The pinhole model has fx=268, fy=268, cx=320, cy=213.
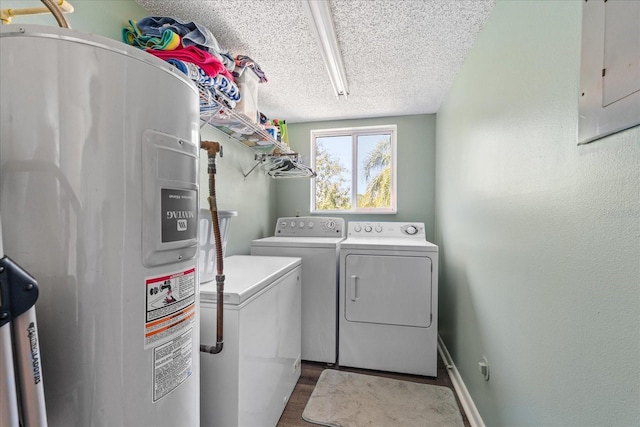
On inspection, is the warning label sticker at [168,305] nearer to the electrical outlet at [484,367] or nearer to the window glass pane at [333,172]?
the electrical outlet at [484,367]

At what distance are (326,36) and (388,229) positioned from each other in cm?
179

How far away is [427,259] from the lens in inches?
78.9

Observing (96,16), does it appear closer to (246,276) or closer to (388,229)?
(246,276)

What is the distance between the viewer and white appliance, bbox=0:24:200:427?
50cm

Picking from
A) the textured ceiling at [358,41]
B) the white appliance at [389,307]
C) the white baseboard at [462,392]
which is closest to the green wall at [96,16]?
the textured ceiling at [358,41]

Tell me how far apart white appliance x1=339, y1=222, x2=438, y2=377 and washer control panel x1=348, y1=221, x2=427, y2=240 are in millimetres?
595

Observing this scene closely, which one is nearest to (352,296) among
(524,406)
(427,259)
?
(427,259)

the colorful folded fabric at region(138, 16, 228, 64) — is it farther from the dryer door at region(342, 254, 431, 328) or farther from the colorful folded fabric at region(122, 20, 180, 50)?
the dryer door at region(342, 254, 431, 328)

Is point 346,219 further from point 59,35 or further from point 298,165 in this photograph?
point 59,35

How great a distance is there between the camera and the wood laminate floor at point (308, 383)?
1593mm

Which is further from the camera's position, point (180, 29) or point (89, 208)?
point (180, 29)

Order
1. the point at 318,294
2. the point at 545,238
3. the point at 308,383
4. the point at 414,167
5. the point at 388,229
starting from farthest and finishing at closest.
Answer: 1. the point at 414,167
2. the point at 388,229
3. the point at 318,294
4. the point at 308,383
5. the point at 545,238

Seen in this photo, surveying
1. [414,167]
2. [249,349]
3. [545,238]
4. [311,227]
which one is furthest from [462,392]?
[414,167]

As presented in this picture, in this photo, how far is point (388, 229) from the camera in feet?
8.83
